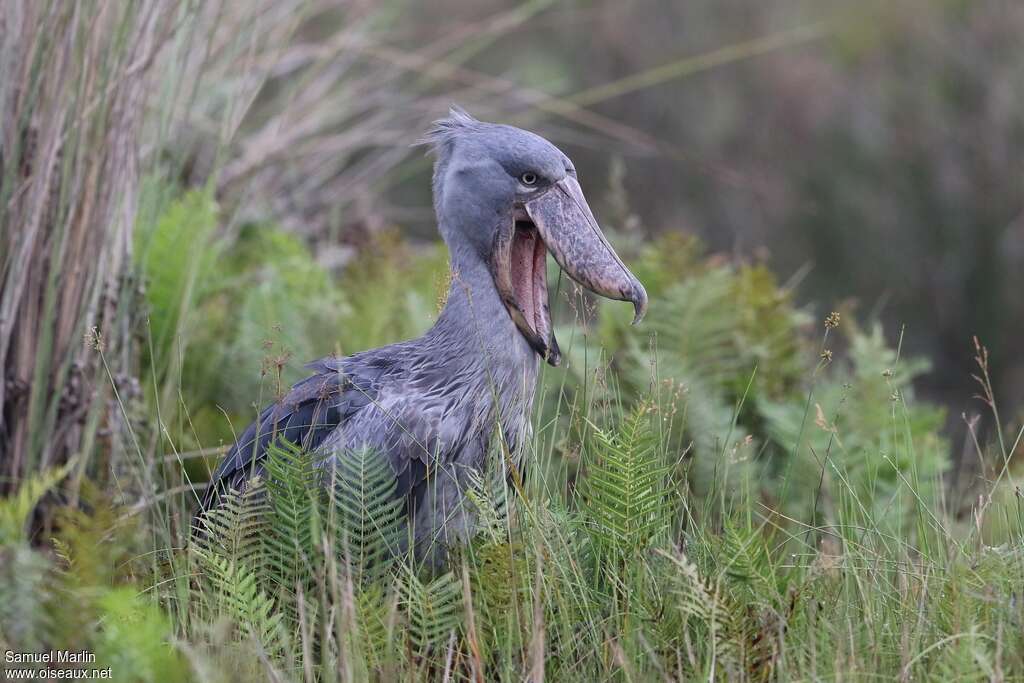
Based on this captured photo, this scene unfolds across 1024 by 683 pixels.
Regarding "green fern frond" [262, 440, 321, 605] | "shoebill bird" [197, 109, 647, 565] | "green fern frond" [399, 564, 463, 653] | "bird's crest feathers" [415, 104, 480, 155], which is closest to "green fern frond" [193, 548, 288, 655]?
"green fern frond" [262, 440, 321, 605]

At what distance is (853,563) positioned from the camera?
100 inches

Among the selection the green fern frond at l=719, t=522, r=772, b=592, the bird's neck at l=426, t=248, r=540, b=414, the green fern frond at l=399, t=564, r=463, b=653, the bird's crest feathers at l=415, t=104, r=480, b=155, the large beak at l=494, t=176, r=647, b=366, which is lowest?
the green fern frond at l=399, t=564, r=463, b=653

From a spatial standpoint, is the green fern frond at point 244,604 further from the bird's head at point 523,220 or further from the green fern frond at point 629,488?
the bird's head at point 523,220

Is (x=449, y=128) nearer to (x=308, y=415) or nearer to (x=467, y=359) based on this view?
(x=467, y=359)

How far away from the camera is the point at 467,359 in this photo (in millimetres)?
2861

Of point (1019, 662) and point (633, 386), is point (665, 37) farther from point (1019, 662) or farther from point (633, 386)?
point (1019, 662)

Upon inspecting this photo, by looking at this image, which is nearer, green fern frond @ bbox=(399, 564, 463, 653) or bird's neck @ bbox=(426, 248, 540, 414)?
green fern frond @ bbox=(399, 564, 463, 653)

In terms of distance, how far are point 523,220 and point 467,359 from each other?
13.1 inches

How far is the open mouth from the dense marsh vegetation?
7cm

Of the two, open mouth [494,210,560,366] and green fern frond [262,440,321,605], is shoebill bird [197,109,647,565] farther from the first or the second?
green fern frond [262,440,321,605]

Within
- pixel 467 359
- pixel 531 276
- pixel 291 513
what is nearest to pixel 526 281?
pixel 531 276

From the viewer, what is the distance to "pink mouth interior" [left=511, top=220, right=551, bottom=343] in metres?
2.94

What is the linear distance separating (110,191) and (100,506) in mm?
1161

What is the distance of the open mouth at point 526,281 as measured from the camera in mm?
2904
